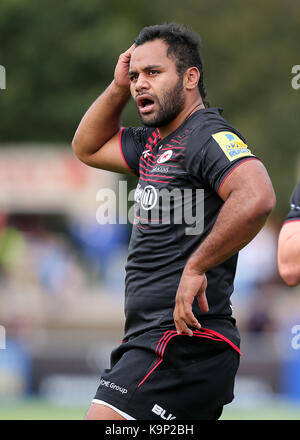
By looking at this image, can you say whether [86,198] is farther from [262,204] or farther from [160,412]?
[262,204]

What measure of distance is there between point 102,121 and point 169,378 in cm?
161

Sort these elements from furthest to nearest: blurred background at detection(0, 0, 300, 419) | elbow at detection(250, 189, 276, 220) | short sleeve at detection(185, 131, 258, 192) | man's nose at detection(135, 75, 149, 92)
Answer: blurred background at detection(0, 0, 300, 419), man's nose at detection(135, 75, 149, 92), short sleeve at detection(185, 131, 258, 192), elbow at detection(250, 189, 276, 220)

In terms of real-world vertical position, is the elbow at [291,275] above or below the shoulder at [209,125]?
below

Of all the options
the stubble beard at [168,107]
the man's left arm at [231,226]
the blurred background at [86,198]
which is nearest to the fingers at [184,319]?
the man's left arm at [231,226]

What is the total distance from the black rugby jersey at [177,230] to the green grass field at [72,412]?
671 centimetres

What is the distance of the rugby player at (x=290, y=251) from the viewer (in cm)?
421

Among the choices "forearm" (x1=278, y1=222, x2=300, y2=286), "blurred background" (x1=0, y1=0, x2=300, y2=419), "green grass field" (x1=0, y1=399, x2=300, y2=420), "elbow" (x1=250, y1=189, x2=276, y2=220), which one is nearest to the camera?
"forearm" (x1=278, y1=222, x2=300, y2=286)

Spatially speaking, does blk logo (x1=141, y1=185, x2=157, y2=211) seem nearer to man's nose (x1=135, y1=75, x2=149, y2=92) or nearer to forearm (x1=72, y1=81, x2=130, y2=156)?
man's nose (x1=135, y1=75, x2=149, y2=92)

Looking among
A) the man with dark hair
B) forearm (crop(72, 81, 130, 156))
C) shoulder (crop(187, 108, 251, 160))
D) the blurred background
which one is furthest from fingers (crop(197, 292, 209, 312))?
the blurred background

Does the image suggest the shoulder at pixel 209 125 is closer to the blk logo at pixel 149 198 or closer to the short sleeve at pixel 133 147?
the blk logo at pixel 149 198

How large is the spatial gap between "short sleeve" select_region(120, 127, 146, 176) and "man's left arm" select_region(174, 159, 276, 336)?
39.4 inches

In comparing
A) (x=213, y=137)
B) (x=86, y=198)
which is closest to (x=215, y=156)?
(x=213, y=137)

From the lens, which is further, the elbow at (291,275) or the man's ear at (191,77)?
the man's ear at (191,77)

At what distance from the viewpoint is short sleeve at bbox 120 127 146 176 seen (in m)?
5.40
